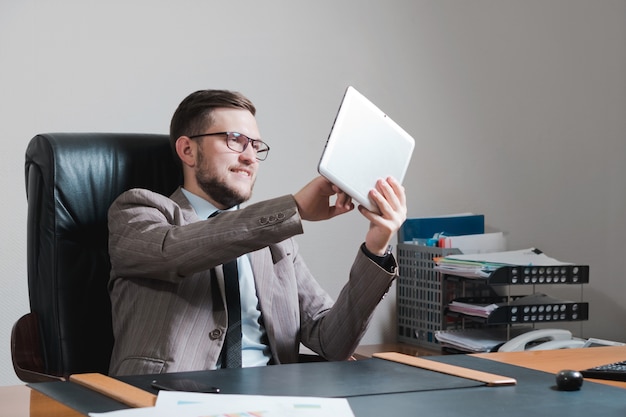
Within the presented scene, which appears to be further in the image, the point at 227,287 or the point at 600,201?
the point at 600,201

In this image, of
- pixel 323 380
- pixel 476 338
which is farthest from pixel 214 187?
pixel 476 338

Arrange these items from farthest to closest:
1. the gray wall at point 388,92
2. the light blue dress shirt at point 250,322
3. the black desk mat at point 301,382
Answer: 1. the gray wall at point 388,92
2. the light blue dress shirt at point 250,322
3. the black desk mat at point 301,382

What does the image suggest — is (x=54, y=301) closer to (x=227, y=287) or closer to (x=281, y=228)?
(x=227, y=287)

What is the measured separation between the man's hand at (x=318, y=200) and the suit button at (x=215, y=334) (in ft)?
0.93

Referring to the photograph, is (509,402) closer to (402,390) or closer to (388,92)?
(402,390)

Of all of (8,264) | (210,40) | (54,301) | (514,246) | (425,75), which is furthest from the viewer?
(514,246)

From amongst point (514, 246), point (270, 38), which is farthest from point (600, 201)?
point (270, 38)

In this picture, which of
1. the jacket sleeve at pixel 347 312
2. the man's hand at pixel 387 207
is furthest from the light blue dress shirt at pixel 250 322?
the man's hand at pixel 387 207

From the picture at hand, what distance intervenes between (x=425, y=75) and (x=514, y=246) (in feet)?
2.25

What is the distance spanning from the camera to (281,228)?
5.10 ft

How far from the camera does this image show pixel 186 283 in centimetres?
171

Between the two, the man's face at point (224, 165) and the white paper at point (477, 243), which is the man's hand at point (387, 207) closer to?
the man's face at point (224, 165)

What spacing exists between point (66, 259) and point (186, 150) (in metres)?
0.34

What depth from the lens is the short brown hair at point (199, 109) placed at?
1.88m
